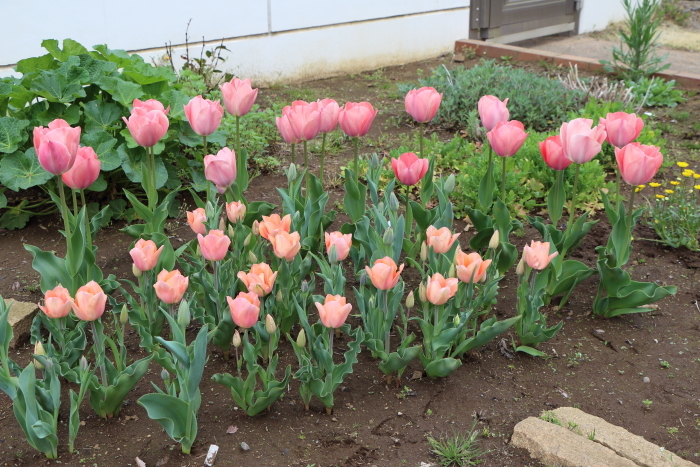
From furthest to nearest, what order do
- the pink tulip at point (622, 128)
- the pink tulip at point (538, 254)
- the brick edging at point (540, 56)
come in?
the brick edging at point (540, 56) → the pink tulip at point (622, 128) → the pink tulip at point (538, 254)

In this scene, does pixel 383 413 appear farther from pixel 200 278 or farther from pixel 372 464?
pixel 200 278

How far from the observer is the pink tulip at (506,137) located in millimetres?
2502

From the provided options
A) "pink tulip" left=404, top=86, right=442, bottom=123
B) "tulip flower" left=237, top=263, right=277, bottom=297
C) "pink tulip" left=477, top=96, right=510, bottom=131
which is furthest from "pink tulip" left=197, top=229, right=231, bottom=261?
"pink tulip" left=477, top=96, right=510, bottom=131

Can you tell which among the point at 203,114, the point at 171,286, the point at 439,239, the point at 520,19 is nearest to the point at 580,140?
the point at 439,239

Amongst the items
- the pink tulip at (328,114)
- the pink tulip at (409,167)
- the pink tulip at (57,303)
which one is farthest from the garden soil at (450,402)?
the pink tulip at (328,114)

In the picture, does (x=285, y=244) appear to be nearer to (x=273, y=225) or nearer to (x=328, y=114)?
(x=273, y=225)

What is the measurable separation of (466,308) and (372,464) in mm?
711

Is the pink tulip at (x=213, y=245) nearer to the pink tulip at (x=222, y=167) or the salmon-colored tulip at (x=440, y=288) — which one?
the pink tulip at (x=222, y=167)

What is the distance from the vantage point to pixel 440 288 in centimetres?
214

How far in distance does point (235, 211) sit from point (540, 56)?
5.77 metres

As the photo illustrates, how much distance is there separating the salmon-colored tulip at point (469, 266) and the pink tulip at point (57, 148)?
1240 mm

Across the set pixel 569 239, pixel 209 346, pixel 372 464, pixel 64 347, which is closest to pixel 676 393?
pixel 569 239

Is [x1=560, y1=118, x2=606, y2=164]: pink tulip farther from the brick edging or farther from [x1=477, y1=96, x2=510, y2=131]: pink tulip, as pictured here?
the brick edging

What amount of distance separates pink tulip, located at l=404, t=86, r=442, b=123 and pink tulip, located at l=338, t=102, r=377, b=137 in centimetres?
17
